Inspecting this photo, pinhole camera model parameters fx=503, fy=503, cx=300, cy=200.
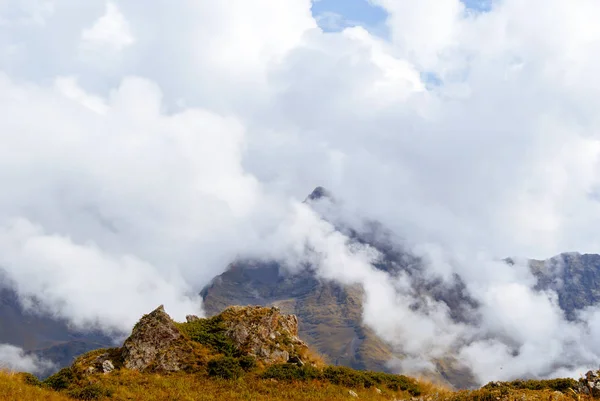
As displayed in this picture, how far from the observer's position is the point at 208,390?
1203 inches

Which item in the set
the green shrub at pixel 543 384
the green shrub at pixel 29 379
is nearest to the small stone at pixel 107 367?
the green shrub at pixel 29 379

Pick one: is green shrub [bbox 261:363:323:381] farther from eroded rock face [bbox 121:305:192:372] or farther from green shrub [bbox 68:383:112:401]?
green shrub [bbox 68:383:112:401]

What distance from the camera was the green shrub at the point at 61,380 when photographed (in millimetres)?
33562

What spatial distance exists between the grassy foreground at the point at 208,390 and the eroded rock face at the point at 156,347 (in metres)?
1.23

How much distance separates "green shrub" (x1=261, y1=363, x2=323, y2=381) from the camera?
34059mm

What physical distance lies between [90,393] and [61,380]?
6.98 m

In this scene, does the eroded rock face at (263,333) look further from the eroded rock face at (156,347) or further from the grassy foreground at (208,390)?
the grassy foreground at (208,390)

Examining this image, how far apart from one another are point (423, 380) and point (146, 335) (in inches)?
841

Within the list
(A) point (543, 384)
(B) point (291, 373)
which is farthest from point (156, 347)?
(A) point (543, 384)

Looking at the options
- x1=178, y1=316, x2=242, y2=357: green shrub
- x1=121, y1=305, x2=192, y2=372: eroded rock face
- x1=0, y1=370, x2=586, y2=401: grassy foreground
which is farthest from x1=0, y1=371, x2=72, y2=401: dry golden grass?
x1=178, y1=316, x2=242, y2=357: green shrub

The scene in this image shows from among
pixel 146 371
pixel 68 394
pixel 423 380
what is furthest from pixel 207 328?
pixel 423 380

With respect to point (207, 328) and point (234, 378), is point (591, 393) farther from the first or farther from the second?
point (207, 328)

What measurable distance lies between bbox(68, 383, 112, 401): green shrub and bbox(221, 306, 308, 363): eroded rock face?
12120 millimetres

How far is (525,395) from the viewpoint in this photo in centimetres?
2306
